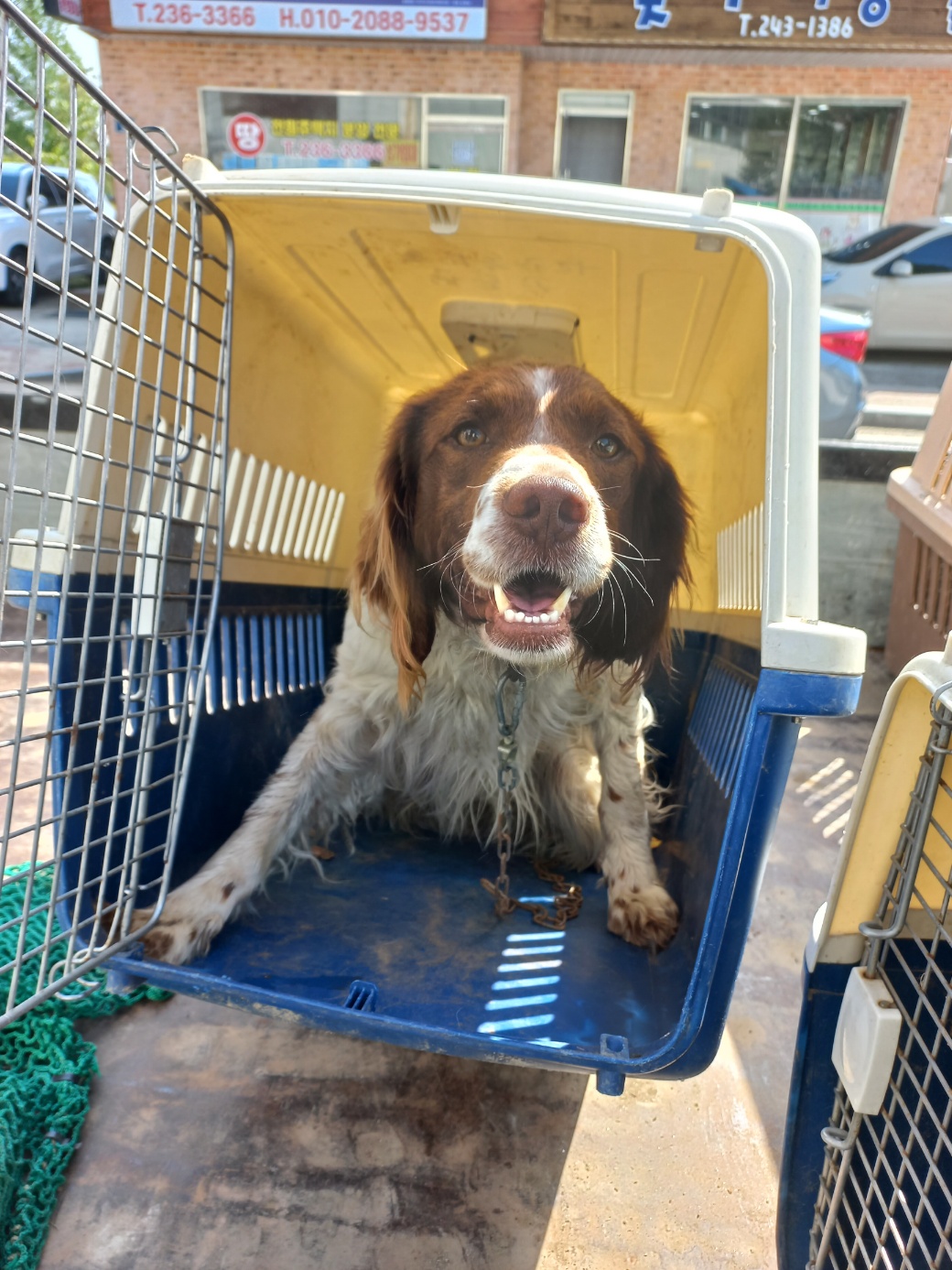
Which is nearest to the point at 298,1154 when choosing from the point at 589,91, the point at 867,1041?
the point at 867,1041

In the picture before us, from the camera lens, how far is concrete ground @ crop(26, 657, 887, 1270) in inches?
53.2

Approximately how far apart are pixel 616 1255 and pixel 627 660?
113 cm

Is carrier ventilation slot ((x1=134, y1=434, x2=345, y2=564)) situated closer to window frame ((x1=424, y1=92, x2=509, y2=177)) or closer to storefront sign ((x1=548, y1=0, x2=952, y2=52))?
window frame ((x1=424, y1=92, x2=509, y2=177))

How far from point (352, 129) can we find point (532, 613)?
11539 mm

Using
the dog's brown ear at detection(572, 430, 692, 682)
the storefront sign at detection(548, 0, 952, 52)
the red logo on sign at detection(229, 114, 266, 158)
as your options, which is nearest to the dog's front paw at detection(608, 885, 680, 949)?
the dog's brown ear at detection(572, 430, 692, 682)

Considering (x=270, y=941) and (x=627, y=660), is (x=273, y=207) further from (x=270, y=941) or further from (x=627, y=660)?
(x=270, y=941)

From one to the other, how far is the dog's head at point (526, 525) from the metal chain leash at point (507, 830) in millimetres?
176

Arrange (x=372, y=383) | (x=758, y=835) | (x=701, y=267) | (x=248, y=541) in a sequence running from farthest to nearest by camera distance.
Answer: (x=372, y=383), (x=248, y=541), (x=701, y=267), (x=758, y=835)

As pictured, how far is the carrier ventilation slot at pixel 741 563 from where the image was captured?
194 centimetres

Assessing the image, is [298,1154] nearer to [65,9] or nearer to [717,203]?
[717,203]

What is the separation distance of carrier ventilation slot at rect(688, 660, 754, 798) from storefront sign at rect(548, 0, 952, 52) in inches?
419

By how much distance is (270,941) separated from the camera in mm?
1678

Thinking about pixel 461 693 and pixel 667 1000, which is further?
pixel 461 693

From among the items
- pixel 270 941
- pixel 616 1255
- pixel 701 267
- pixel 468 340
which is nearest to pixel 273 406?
pixel 468 340
